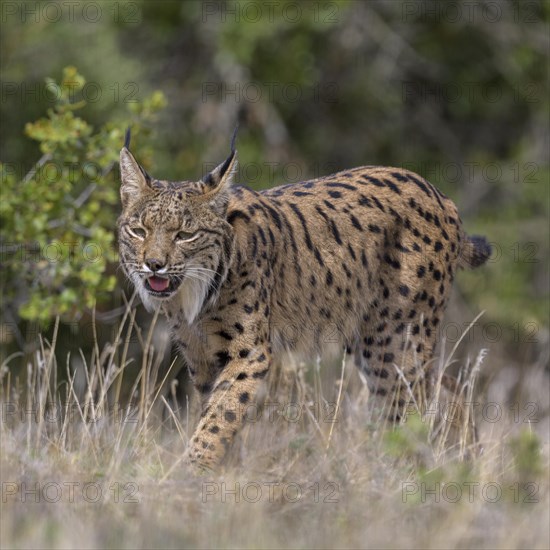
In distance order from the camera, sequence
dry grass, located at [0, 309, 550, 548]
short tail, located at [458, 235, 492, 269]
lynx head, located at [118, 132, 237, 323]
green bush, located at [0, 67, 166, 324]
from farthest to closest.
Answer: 1. green bush, located at [0, 67, 166, 324]
2. short tail, located at [458, 235, 492, 269]
3. lynx head, located at [118, 132, 237, 323]
4. dry grass, located at [0, 309, 550, 548]

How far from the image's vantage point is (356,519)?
197 inches

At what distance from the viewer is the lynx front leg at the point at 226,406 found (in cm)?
622

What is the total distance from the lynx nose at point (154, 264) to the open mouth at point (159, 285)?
0.09 metres

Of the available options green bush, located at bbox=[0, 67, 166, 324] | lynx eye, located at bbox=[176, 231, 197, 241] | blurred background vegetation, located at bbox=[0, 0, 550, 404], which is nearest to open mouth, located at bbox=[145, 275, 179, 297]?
lynx eye, located at bbox=[176, 231, 197, 241]

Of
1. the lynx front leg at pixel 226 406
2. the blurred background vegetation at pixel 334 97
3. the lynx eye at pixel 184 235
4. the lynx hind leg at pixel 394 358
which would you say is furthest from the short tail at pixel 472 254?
the blurred background vegetation at pixel 334 97

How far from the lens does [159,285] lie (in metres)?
6.39

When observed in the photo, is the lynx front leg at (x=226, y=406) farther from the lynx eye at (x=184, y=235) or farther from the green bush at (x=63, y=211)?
the green bush at (x=63, y=211)

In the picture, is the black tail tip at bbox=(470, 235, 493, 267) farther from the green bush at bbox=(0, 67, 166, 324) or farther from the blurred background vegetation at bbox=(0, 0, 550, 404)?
the blurred background vegetation at bbox=(0, 0, 550, 404)

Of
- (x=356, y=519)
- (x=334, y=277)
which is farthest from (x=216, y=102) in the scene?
(x=356, y=519)

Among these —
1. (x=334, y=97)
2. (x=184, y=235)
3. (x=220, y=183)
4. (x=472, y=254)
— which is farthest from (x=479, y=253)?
(x=334, y=97)

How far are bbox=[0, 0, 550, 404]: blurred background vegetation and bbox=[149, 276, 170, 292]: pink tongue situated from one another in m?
5.46

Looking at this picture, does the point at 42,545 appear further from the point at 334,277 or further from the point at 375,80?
the point at 375,80

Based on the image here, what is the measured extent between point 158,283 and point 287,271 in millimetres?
1037

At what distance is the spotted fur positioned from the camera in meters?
6.42
